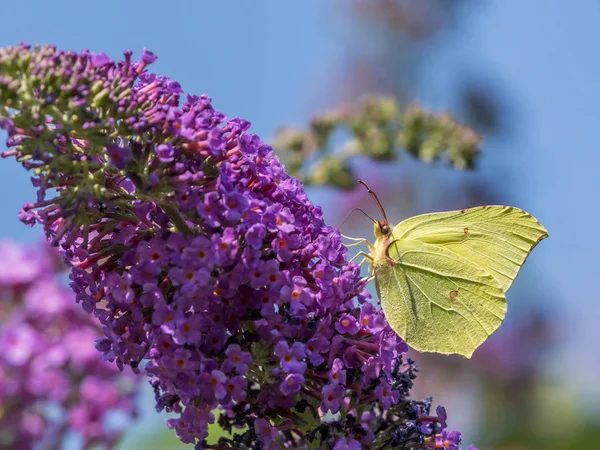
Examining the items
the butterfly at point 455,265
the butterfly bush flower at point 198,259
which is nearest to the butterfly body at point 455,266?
the butterfly at point 455,265

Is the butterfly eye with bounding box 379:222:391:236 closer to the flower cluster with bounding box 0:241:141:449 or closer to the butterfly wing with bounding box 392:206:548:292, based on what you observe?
the butterfly wing with bounding box 392:206:548:292

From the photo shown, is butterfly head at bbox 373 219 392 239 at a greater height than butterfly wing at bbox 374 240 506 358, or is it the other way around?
butterfly head at bbox 373 219 392 239

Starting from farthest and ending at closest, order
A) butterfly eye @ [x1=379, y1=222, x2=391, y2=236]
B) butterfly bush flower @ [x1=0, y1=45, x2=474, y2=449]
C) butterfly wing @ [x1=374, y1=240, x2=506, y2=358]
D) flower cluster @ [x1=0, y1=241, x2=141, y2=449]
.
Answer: flower cluster @ [x1=0, y1=241, x2=141, y2=449] → butterfly eye @ [x1=379, y1=222, x2=391, y2=236] → butterfly wing @ [x1=374, y1=240, x2=506, y2=358] → butterfly bush flower @ [x1=0, y1=45, x2=474, y2=449]

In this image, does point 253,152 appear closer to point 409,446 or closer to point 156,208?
point 156,208

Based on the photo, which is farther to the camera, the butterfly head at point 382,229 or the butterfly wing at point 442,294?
the butterfly head at point 382,229

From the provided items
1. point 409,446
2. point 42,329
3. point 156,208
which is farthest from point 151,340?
point 42,329

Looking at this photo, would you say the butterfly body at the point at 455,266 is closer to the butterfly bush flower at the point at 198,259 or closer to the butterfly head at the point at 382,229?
the butterfly head at the point at 382,229

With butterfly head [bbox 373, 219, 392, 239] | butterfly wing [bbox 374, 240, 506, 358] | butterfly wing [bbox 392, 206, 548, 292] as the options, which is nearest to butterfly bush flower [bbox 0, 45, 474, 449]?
butterfly wing [bbox 374, 240, 506, 358]
